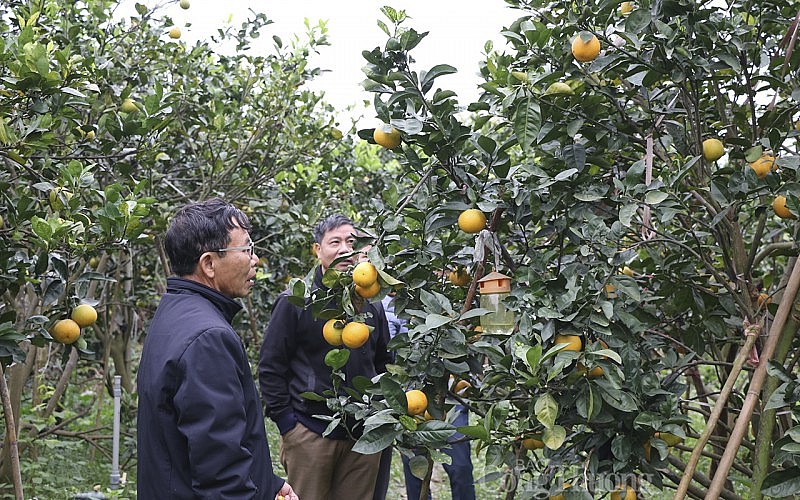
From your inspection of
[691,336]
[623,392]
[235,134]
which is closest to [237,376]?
[623,392]

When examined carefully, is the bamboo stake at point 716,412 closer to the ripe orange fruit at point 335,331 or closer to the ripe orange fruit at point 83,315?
the ripe orange fruit at point 335,331

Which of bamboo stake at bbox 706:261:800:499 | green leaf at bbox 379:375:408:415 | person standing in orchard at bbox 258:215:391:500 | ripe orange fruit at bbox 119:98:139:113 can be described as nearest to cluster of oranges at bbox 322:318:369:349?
green leaf at bbox 379:375:408:415

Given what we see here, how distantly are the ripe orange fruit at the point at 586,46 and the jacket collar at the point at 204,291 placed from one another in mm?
1178

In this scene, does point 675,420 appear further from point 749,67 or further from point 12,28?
point 12,28

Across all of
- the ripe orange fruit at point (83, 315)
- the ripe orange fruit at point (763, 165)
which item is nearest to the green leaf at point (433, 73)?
the ripe orange fruit at point (763, 165)

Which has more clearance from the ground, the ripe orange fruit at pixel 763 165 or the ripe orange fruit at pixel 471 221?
the ripe orange fruit at pixel 763 165

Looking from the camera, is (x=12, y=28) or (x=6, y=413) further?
(x=12, y=28)

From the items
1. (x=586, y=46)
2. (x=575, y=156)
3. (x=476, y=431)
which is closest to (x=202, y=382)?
(x=476, y=431)

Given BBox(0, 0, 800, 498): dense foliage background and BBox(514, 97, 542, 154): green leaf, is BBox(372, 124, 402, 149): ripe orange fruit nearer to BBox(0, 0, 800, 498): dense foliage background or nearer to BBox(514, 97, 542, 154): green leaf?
BBox(0, 0, 800, 498): dense foliage background

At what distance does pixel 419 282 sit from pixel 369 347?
973mm

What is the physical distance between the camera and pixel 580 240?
2.34 meters

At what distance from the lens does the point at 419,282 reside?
2428mm

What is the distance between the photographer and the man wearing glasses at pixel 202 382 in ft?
6.06

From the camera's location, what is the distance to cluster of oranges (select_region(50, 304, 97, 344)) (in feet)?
8.97
